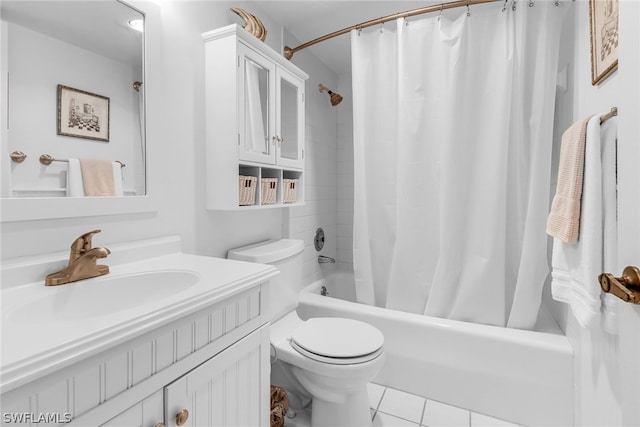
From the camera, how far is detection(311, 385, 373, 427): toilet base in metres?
1.40

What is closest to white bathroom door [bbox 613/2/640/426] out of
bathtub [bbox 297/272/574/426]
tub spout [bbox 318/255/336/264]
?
bathtub [bbox 297/272/574/426]

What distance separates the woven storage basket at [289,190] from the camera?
1769 millimetres

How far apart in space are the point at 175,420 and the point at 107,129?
3.08 ft

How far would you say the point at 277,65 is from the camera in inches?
65.1

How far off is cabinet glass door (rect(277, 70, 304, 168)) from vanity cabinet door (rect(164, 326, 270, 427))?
1.00 m

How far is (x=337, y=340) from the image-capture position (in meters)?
1.39

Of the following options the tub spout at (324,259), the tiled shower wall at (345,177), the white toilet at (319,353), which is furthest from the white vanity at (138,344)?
the tiled shower wall at (345,177)

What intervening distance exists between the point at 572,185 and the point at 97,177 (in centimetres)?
159

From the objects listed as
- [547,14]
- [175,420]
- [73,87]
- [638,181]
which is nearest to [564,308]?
[638,181]

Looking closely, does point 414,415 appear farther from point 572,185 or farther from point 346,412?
point 572,185

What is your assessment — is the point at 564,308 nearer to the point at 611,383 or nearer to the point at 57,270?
the point at 611,383

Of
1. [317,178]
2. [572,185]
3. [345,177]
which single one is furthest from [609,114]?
[345,177]

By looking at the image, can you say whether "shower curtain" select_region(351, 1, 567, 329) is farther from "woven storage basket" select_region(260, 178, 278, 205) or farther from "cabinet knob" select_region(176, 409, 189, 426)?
"cabinet knob" select_region(176, 409, 189, 426)

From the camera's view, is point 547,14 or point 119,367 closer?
point 119,367
